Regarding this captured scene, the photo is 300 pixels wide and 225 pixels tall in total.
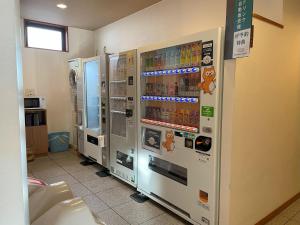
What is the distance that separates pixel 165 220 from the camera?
7.54 ft

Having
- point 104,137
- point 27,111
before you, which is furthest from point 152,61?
point 27,111

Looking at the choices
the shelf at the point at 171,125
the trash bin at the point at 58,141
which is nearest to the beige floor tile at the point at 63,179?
the trash bin at the point at 58,141

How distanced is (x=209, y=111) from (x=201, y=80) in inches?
11.5

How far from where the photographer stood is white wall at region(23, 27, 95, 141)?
450 cm

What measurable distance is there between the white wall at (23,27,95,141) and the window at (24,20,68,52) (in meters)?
0.11

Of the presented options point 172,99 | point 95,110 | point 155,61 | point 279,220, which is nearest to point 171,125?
point 172,99

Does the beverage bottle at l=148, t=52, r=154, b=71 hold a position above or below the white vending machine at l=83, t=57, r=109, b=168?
above

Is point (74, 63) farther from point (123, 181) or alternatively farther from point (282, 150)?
point (282, 150)

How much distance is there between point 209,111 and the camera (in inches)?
73.5

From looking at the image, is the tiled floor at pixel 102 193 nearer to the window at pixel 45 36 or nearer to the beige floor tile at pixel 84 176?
the beige floor tile at pixel 84 176

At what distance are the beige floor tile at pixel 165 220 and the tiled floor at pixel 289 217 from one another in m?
0.96

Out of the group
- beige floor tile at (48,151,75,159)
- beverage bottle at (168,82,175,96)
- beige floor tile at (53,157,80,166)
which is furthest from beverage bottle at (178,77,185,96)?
beige floor tile at (48,151,75,159)

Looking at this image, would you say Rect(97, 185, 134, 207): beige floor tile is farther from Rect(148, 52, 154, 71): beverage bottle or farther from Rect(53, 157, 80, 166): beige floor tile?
Rect(148, 52, 154, 71): beverage bottle

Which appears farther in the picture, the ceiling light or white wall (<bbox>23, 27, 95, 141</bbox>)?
white wall (<bbox>23, 27, 95, 141</bbox>)
